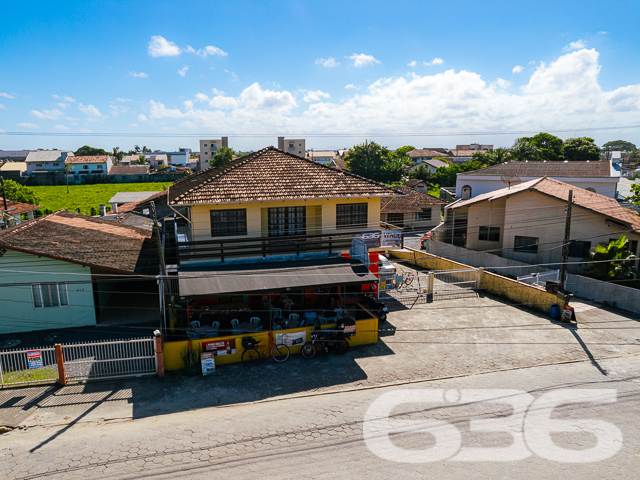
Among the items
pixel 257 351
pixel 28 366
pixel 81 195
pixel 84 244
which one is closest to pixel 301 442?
pixel 257 351

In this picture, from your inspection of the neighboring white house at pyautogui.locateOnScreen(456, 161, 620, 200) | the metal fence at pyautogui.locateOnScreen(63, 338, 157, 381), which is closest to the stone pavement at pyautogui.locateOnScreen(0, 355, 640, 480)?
the metal fence at pyautogui.locateOnScreen(63, 338, 157, 381)

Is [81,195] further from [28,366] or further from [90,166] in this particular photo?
[28,366]

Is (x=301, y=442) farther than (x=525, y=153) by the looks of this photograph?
No

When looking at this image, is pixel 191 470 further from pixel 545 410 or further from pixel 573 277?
pixel 573 277

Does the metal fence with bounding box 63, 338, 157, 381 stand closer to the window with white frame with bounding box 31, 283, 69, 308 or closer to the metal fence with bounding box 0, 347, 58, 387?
the metal fence with bounding box 0, 347, 58, 387

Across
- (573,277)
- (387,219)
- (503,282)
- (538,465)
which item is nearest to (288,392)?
(538,465)

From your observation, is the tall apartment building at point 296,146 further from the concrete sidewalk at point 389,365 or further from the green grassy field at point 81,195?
the concrete sidewalk at point 389,365
